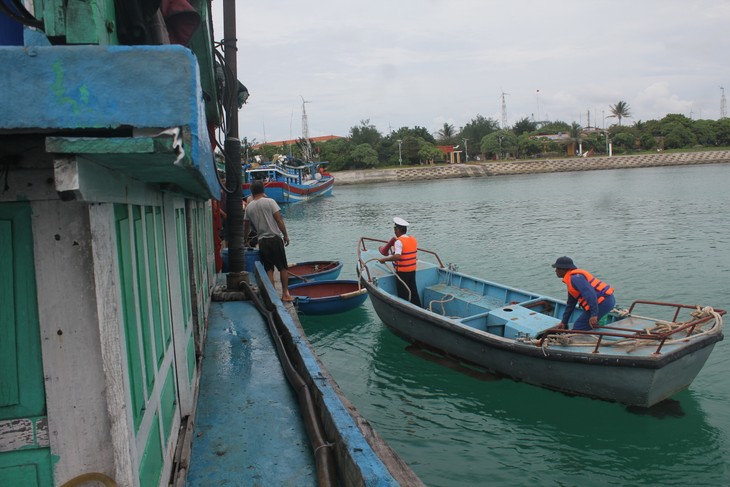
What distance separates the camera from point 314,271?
1292 centimetres

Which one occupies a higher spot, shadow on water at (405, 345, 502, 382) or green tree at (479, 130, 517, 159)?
green tree at (479, 130, 517, 159)

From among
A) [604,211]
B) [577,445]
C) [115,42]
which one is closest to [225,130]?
[115,42]

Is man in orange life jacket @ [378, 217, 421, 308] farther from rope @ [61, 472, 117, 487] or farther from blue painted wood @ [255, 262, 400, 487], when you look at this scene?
rope @ [61, 472, 117, 487]

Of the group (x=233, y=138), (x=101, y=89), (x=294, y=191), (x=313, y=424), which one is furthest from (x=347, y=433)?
(x=294, y=191)

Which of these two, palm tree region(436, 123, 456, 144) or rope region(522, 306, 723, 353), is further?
palm tree region(436, 123, 456, 144)

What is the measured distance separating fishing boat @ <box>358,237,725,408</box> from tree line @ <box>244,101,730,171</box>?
65977mm

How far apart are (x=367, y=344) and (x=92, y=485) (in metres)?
8.07

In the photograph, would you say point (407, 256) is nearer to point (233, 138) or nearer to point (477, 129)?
point (233, 138)

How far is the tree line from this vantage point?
75.1m

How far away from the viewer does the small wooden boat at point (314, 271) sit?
11.7m

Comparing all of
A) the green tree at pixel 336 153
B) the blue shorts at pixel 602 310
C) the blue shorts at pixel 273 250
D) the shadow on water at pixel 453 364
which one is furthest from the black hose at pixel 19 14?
the green tree at pixel 336 153

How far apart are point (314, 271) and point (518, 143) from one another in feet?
245

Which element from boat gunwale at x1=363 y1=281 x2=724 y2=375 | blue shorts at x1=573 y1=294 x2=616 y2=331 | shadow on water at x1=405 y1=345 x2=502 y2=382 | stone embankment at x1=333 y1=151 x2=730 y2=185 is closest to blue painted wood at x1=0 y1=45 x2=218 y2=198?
boat gunwale at x1=363 y1=281 x2=724 y2=375

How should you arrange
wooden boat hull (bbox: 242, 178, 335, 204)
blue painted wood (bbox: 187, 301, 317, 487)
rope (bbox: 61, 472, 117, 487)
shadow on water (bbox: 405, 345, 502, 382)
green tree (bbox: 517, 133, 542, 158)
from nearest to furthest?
rope (bbox: 61, 472, 117, 487) < blue painted wood (bbox: 187, 301, 317, 487) < shadow on water (bbox: 405, 345, 502, 382) < wooden boat hull (bbox: 242, 178, 335, 204) < green tree (bbox: 517, 133, 542, 158)
